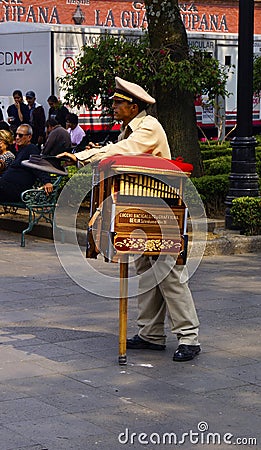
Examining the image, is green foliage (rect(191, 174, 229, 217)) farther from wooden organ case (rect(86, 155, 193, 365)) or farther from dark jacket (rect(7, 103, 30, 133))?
dark jacket (rect(7, 103, 30, 133))

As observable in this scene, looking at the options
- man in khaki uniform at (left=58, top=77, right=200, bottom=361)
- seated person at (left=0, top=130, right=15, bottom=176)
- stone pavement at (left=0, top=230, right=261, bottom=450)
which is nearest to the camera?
Answer: stone pavement at (left=0, top=230, right=261, bottom=450)

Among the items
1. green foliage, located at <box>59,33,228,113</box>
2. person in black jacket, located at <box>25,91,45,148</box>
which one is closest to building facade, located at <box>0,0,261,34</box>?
person in black jacket, located at <box>25,91,45,148</box>

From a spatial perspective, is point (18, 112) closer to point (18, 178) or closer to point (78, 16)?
point (18, 178)

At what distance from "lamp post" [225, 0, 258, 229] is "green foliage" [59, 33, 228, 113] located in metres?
1.27

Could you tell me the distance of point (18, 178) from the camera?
12.6 metres

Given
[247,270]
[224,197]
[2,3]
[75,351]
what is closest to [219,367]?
[75,351]

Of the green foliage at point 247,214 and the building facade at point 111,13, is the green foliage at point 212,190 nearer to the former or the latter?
the green foliage at point 247,214

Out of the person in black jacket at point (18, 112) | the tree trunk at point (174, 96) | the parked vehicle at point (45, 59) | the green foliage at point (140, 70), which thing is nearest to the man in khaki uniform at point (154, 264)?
the green foliage at point (140, 70)

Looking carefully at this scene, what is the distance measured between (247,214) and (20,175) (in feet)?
9.75

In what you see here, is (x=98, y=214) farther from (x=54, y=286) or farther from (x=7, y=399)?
(x=54, y=286)

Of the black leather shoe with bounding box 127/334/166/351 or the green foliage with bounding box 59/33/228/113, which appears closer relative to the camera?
the black leather shoe with bounding box 127/334/166/351

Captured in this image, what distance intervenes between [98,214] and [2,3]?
29.2m

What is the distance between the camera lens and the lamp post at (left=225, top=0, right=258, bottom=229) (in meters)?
12.0

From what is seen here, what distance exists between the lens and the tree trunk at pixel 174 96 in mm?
13576
